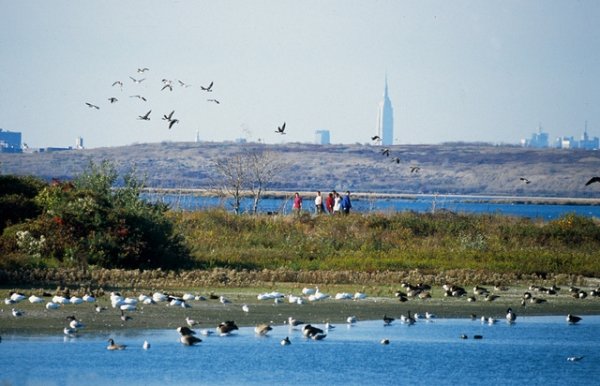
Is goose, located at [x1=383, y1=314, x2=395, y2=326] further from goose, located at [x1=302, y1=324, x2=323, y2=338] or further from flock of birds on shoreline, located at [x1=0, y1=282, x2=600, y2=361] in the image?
goose, located at [x1=302, y1=324, x2=323, y2=338]

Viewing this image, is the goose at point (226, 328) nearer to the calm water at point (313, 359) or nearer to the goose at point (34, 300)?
the calm water at point (313, 359)

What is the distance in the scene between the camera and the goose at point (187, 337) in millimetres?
21344

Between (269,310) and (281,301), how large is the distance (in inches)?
60.4

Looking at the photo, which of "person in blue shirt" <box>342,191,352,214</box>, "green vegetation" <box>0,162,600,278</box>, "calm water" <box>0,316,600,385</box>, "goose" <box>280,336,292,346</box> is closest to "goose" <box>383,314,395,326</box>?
"calm water" <box>0,316,600,385</box>

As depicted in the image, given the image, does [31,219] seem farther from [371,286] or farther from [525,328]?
[525,328]

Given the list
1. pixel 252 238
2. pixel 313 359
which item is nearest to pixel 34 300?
pixel 313 359

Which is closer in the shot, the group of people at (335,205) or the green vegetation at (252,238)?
the green vegetation at (252,238)

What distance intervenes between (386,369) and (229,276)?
1206 cm

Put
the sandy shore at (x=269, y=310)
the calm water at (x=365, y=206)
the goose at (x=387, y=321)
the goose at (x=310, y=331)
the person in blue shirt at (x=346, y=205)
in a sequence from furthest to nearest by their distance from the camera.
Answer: the calm water at (x=365, y=206) < the person in blue shirt at (x=346, y=205) < the goose at (x=387, y=321) < the sandy shore at (x=269, y=310) < the goose at (x=310, y=331)

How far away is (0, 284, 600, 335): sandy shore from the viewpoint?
23.2 metres

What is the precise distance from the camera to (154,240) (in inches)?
1328

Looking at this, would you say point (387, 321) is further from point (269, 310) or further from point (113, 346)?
point (113, 346)

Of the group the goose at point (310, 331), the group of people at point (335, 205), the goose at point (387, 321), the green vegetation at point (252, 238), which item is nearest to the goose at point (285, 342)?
the goose at point (310, 331)

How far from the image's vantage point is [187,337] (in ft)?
70.0
